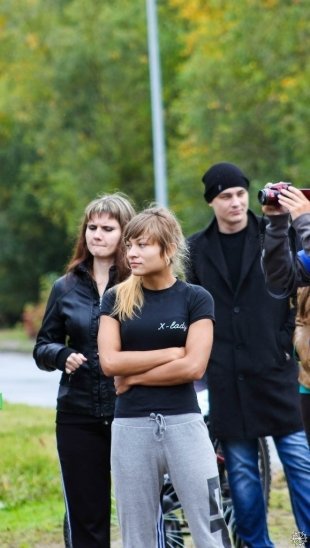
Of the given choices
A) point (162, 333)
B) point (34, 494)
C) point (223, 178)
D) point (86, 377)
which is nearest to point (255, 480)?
point (86, 377)

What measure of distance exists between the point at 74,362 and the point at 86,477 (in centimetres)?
55

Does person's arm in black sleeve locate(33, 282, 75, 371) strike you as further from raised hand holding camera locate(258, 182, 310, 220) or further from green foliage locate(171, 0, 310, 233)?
green foliage locate(171, 0, 310, 233)

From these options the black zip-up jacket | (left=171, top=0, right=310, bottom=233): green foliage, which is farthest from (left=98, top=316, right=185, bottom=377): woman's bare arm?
(left=171, top=0, right=310, bottom=233): green foliage

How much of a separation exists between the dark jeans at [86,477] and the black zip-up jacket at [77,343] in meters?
0.09

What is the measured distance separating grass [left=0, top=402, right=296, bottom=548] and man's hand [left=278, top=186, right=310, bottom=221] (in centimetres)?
255

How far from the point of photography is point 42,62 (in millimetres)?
41812

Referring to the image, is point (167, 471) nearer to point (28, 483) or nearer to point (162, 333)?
point (162, 333)

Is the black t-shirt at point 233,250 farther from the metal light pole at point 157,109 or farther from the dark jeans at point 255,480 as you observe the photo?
the metal light pole at point 157,109

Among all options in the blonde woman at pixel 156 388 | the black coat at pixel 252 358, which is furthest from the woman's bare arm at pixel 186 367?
the black coat at pixel 252 358

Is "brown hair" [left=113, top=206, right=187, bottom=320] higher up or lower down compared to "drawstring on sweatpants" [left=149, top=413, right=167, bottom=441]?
higher up

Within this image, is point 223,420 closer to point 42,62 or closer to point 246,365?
point 246,365

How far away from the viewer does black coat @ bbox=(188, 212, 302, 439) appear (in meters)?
6.88

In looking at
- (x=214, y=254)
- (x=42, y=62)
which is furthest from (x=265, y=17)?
(x=214, y=254)

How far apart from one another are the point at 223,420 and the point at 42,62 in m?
35.8
